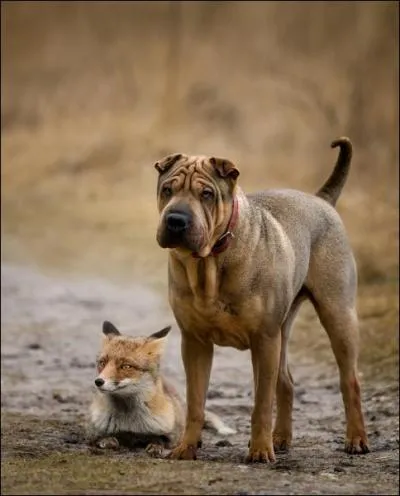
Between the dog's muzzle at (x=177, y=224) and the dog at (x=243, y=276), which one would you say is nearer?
the dog's muzzle at (x=177, y=224)

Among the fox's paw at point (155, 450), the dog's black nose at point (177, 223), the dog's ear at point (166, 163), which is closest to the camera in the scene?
the dog's black nose at point (177, 223)

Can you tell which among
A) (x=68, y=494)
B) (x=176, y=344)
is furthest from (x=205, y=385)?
(x=176, y=344)

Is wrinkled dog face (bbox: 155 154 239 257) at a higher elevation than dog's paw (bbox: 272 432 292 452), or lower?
higher

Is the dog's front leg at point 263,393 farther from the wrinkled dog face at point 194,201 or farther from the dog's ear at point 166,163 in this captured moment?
the dog's ear at point 166,163

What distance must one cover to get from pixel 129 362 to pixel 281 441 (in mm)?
1013

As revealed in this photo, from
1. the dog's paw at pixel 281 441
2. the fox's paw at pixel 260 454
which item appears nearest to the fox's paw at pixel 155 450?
the dog's paw at pixel 281 441

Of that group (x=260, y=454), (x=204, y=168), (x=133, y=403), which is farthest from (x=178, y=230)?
(x=133, y=403)

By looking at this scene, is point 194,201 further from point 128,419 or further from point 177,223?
point 128,419

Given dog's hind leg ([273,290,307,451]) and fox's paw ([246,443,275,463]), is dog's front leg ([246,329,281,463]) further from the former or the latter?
dog's hind leg ([273,290,307,451])

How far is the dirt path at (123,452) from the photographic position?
18.4 feet

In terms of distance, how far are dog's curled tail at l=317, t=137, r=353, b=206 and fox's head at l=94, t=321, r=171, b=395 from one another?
1.34m

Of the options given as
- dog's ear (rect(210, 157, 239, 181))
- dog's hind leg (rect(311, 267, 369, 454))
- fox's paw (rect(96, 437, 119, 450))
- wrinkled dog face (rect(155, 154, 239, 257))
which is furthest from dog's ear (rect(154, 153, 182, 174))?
fox's paw (rect(96, 437, 119, 450))

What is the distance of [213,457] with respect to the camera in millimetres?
7219

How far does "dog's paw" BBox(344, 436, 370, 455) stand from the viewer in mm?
7504
